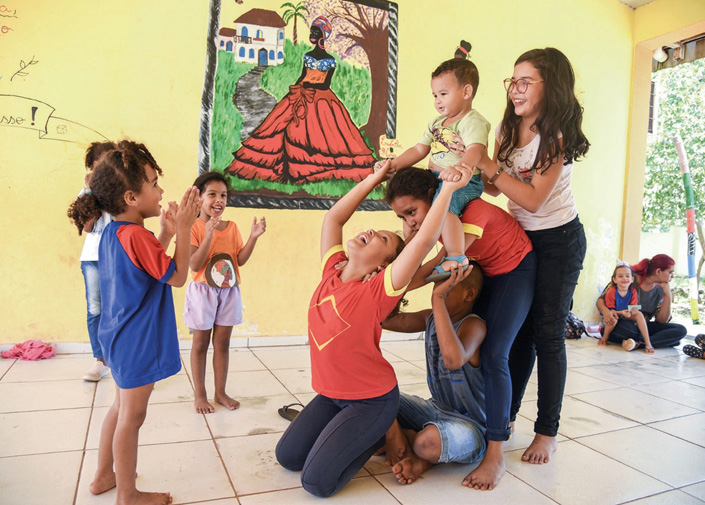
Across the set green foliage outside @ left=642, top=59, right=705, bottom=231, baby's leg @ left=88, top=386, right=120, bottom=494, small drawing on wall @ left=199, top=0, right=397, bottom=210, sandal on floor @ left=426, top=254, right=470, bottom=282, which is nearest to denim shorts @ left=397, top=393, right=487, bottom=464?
sandal on floor @ left=426, top=254, right=470, bottom=282

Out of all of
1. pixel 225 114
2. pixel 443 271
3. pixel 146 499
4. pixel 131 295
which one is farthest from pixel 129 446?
pixel 225 114

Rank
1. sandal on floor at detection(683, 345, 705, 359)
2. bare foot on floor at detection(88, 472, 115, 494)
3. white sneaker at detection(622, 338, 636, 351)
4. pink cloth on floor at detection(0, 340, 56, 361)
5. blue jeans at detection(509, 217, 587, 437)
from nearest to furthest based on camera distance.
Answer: bare foot on floor at detection(88, 472, 115, 494) < blue jeans at detection(509, 217, 587, 437) < pink cloth on floor at detection(0, 340, 56, 361) < sandal on floor at detection(683, 345, 705, 359) < white sneaker at detection(622, 338, 636, 351)

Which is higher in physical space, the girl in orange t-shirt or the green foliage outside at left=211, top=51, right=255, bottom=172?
the green foliage outside at left=211, top=51, right=255, bottom=172

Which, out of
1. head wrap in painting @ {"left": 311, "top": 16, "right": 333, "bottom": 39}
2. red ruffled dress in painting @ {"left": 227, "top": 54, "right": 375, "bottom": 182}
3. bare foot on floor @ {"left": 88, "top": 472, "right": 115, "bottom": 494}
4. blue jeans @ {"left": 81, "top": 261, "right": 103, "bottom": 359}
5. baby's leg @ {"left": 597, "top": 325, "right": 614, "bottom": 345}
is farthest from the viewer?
baby's leg @ {"left": 597, "top": 325, "right": 614, "bottom": 345}

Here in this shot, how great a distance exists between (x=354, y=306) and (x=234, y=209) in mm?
2122

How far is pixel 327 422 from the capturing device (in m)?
1.79

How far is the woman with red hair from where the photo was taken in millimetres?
4203

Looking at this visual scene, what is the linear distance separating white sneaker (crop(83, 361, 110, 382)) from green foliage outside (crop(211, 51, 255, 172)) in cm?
148

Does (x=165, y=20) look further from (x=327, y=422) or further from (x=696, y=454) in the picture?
(x=696, y=454)

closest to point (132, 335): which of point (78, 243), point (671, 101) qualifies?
point (78, 243)

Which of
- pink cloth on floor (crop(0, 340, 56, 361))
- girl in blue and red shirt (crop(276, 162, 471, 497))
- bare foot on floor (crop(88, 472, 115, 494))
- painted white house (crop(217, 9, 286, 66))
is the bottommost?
bare foot on floor (crop(88, 472, 115, 494))

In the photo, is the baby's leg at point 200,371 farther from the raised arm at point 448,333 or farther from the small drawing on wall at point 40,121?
the small drawing on wall at point 40,121

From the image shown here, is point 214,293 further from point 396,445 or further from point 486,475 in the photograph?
point 486,475

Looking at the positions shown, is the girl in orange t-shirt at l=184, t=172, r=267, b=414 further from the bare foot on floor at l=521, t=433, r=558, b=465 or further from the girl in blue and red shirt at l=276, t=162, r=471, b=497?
the bare foot on floor at l=521, t=433, r=558, b=465
